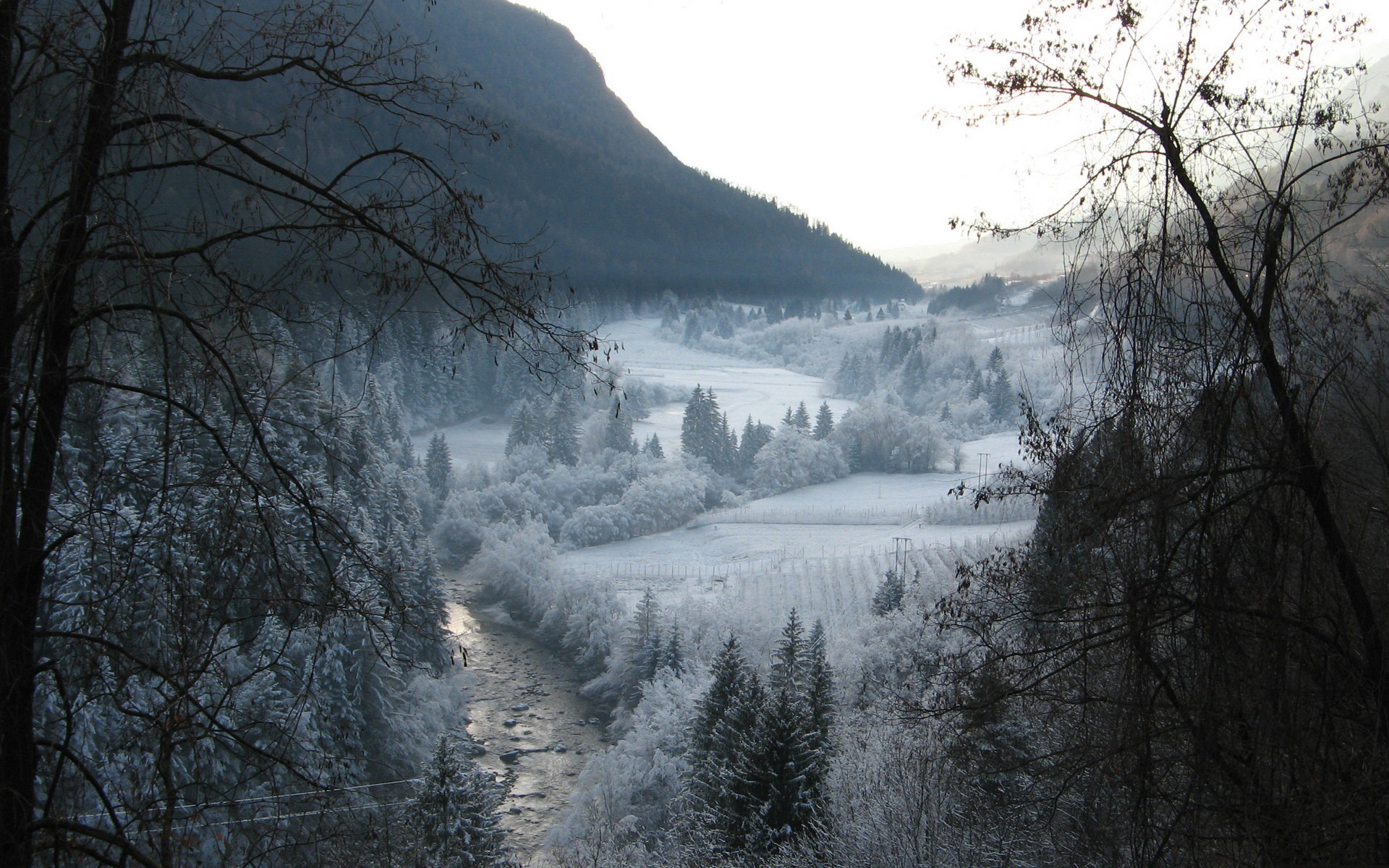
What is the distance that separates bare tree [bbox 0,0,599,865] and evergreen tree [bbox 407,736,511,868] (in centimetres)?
883

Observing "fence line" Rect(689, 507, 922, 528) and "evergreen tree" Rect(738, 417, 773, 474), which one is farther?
"evergreen tree" Rect(738, 417, 773, 474)

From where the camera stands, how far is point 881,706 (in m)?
13.2

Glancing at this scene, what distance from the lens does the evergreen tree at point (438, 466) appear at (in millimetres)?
29141

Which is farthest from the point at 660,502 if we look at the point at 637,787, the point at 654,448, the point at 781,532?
the point at 637,787

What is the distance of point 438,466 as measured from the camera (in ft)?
95.8

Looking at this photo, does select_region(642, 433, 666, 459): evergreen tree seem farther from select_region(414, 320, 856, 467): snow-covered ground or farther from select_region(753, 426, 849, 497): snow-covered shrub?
select_region(753, 426, 849, 497): snow-covered shrub

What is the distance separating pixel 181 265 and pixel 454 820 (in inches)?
388

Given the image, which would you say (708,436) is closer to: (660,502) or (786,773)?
(660,502)

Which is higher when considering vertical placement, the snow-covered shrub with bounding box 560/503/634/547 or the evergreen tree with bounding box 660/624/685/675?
the snow-covered shrub with bounding box 560/503/634/547

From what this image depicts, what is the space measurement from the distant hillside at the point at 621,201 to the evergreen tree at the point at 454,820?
16.4 meters

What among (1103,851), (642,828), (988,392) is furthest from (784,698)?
(988,392)

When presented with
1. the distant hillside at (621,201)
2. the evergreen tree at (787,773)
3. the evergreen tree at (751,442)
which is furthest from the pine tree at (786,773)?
the evergreen tree at (751,442)

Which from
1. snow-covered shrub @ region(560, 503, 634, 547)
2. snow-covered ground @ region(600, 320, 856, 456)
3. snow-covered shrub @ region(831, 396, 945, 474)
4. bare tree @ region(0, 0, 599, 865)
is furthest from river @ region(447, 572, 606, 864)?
snow-covered shrub @ region(831, 396, 945, 474)

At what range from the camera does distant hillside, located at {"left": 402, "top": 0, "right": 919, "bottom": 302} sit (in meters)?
30.0
